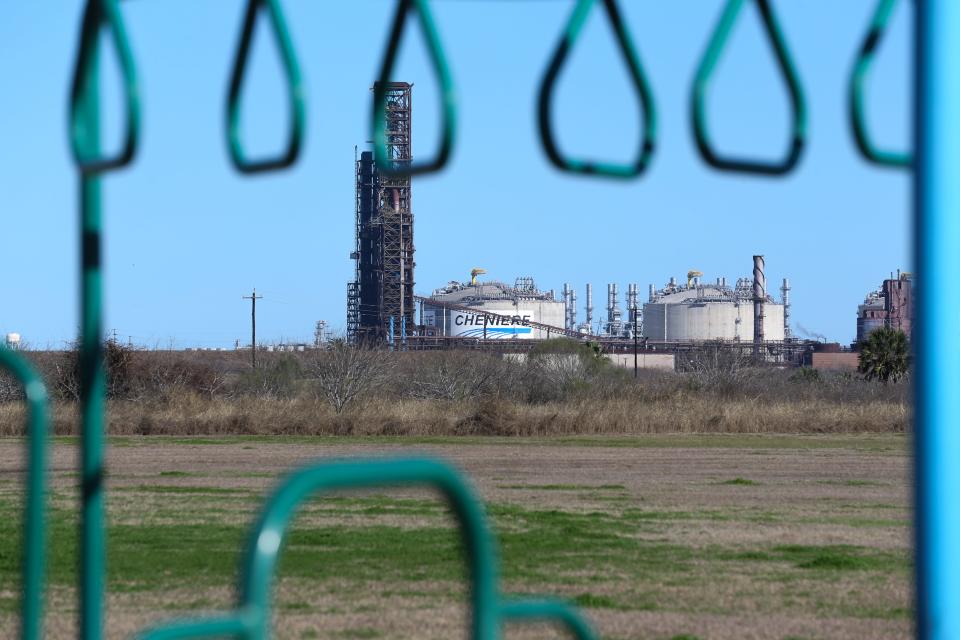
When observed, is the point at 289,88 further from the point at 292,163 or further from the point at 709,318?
the point at 709,318

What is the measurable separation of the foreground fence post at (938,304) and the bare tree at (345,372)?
46258 mm

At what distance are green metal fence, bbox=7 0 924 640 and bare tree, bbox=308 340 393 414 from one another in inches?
1817

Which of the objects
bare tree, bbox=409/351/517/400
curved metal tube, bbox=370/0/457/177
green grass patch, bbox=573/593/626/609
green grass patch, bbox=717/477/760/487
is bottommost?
green grass patch, bbox=573/593/626/609

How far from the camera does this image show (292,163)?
11.1ft

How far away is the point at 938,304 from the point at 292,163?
1.91 m

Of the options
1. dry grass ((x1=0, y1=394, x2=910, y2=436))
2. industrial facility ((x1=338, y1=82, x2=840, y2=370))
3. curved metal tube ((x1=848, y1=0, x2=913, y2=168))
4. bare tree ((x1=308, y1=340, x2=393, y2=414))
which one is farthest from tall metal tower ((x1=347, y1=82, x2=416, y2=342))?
curved metal tube ((x1=848, y1=0, x2=913, y2=168))

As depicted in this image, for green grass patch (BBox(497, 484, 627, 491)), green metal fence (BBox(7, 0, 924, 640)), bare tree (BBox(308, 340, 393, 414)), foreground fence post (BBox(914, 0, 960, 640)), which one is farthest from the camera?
bare tree (BBox(308, 340, 393, 414))

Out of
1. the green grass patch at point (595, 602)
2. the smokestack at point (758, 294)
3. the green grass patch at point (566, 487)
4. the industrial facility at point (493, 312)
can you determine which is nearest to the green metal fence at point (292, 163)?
the green grass patch at point (595, 602)

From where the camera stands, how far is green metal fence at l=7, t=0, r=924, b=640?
3.27m

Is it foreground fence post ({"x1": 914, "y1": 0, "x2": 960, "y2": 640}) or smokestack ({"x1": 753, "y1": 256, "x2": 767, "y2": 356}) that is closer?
foreground fence post ({"x1": 914, "y1": 0, "x2": 960, "y2": 640})

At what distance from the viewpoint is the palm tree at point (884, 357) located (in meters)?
68.6

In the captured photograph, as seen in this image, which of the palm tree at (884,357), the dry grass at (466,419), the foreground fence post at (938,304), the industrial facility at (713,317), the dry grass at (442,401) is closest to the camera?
the foreground fence post at (938,304)

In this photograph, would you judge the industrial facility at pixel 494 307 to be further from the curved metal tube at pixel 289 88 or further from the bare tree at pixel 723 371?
the curved metal tube at pixel 289 88

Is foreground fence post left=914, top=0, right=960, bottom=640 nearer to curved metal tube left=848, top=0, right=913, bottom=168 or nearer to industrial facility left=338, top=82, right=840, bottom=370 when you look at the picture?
curved metal tube left=848, top=0, right=913, bottom=168
